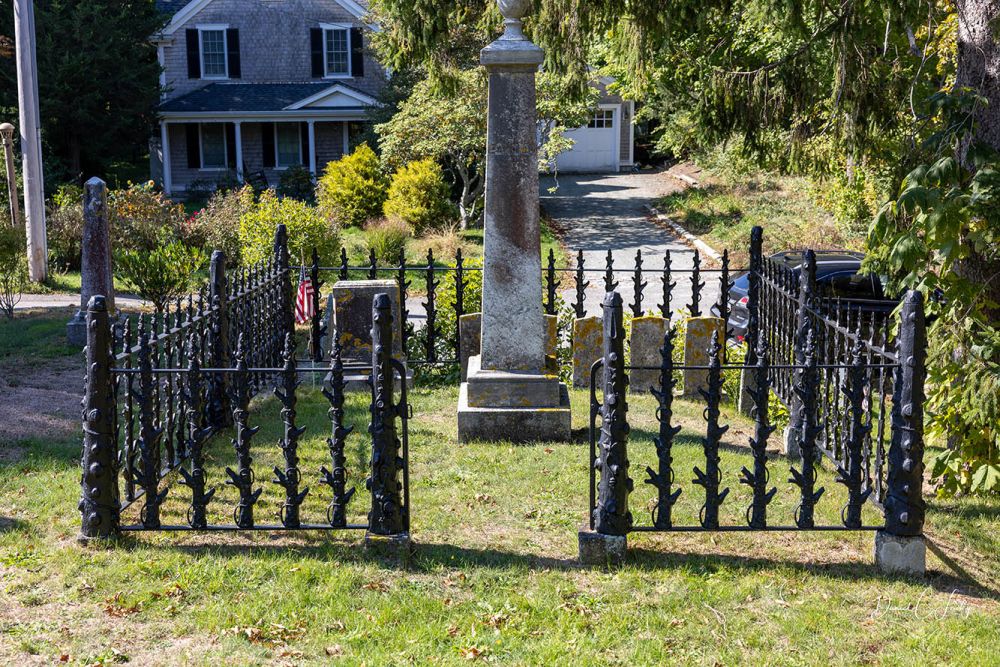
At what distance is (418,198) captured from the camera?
2434 cm

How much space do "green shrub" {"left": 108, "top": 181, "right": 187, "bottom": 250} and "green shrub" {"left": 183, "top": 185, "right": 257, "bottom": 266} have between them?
327mm

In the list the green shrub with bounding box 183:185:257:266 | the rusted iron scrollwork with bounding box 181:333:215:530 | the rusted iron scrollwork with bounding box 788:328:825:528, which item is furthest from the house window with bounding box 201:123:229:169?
the rusted iron scrollwork with bounding box 788:328:825:528

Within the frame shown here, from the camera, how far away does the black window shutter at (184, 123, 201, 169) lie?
111 ft

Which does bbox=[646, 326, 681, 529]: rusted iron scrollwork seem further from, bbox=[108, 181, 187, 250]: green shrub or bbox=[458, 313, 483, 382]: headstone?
bbox=[108, 181, 187, 250]: green shrub

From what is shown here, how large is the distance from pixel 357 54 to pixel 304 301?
2264 centimetres

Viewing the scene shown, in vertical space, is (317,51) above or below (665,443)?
above

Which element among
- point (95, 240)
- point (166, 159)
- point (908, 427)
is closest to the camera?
point (908, 427)

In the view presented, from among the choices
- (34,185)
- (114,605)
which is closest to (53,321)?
(34,185)

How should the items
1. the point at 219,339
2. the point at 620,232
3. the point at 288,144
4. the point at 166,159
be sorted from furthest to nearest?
the point at 288,144, the point at 166,159, the point at 620,232, the point at 219,339

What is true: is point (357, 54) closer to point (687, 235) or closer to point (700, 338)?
point (687, 235)

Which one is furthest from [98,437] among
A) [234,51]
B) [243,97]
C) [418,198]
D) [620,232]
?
[234,51]

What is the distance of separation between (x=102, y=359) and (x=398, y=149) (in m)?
20.5

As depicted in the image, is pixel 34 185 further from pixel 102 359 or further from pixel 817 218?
pixel 817 218

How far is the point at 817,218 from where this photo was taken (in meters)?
23.5
